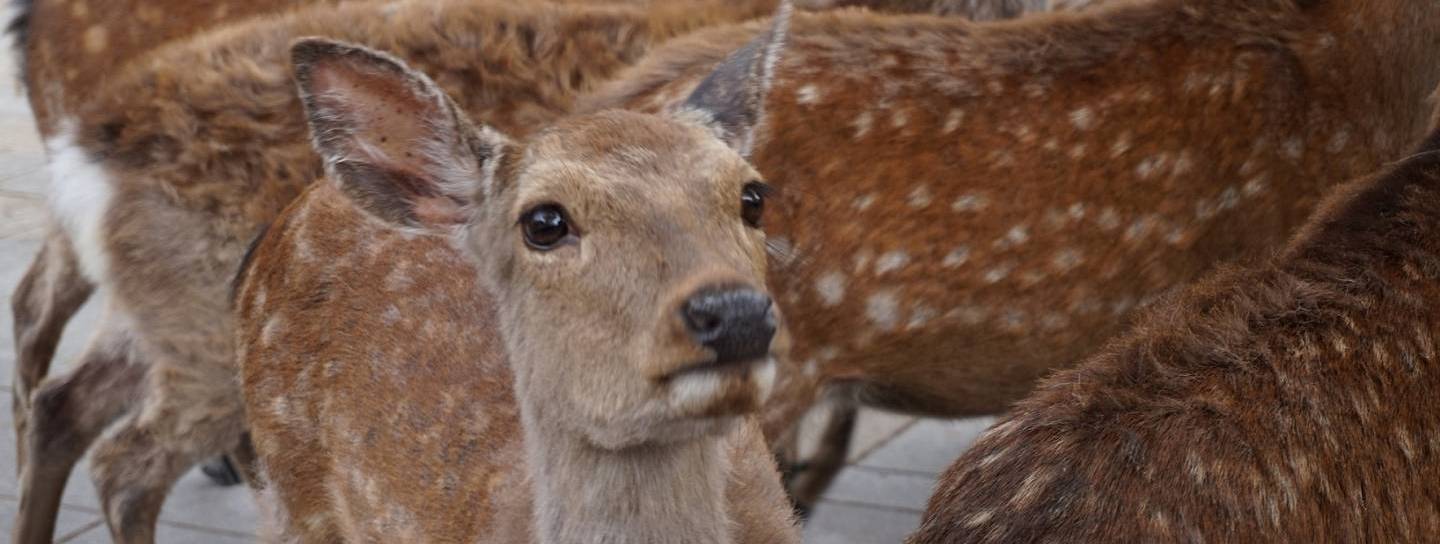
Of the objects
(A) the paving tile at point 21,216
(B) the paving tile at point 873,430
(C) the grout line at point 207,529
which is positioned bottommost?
(A) the paving tile at point 21,216

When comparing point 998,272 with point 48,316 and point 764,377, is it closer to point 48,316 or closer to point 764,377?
point 764,377

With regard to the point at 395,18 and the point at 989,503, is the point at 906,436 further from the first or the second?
the point at 989,503

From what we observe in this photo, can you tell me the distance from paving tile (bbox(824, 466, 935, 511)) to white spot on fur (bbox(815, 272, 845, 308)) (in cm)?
160

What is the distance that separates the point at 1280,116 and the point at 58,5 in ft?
11.6

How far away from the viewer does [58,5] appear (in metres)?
5.70

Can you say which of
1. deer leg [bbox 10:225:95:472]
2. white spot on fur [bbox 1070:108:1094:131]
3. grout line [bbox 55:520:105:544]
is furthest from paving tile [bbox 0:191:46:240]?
white spot on fur [bbox 1070:108:1094:131]

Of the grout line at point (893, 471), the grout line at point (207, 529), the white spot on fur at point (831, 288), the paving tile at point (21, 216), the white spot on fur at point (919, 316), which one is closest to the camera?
the white spot on fur at point (831, 288)

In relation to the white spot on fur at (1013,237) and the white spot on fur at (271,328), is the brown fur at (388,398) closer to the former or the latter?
the white spot on fur at (271,328)

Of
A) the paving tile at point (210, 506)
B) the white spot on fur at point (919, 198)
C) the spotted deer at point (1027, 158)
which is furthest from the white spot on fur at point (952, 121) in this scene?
the paving tile at point (210, 506)

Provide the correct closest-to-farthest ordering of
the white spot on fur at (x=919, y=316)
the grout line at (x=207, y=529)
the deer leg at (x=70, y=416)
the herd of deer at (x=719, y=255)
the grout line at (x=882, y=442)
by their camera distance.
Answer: the herd of deer at (x=719, y=255) → the white spot on fur at (x=919, y=316) → the deer leg at (x=70, y=416) → the grout line at (x=207, y=529) → the grout line at (x=882, y=442)

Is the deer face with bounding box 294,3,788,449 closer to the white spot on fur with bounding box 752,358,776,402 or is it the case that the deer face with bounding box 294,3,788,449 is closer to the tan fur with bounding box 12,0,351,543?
the white spot on fur with bounding box 752,358,776,402

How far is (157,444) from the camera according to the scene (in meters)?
4.51

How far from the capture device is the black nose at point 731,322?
A: 254cm

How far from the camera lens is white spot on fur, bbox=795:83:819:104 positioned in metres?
4.21
